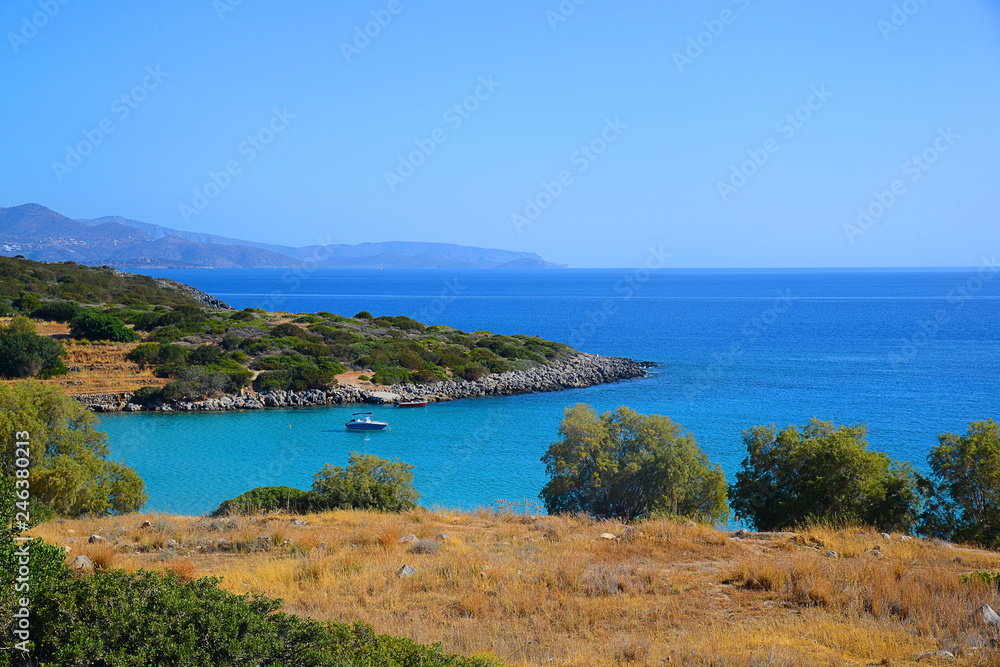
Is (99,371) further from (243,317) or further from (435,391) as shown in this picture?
(435,391)

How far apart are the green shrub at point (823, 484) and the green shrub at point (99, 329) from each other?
161 ft

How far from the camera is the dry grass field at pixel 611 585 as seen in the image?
6309mm

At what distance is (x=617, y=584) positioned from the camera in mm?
8219

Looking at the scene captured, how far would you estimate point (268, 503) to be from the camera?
15.7 meters

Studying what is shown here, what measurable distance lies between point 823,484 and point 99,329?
2054 inches

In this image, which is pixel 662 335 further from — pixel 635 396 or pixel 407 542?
pixel 407 542

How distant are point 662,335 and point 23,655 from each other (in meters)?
85.8

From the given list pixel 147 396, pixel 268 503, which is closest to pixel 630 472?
pixel 268 503

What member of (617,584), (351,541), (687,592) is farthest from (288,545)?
(687,592)

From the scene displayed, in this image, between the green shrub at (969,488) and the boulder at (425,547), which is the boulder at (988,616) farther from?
the green shrub at (969,488)

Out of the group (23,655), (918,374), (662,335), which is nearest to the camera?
(23,655)

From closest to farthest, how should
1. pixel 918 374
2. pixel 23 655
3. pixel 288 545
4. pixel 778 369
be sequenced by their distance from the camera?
1. pixel 23 655
2. pixel 288 545
3. pixel 918 374
4. pixel 778 369

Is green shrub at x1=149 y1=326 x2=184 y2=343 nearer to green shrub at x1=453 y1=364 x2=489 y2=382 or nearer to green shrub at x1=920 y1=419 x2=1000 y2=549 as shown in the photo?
green shrub at x1=453 y1=364 x2=489 y2=382

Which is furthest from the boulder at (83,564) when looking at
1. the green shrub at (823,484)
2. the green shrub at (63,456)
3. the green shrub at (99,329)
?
the green shrub at (99,329)
